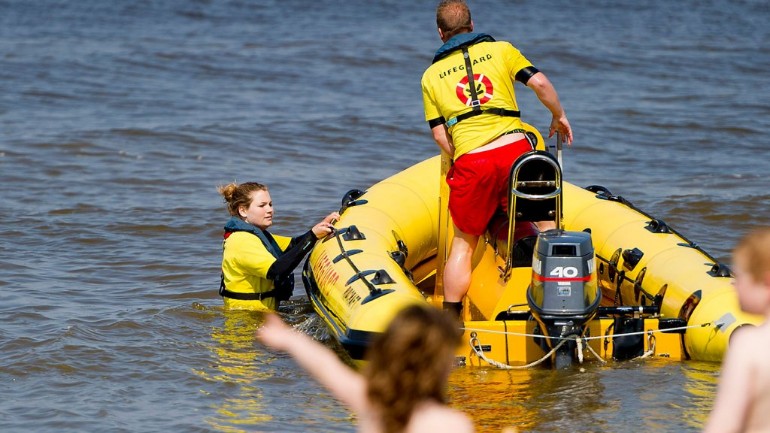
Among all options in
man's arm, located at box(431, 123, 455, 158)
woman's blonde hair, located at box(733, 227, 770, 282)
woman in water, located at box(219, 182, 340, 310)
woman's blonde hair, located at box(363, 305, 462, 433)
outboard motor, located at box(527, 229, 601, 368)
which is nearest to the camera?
woman's blonde hair, located at box(363, 305, 462, 433)

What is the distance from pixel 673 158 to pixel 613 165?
2.49ft

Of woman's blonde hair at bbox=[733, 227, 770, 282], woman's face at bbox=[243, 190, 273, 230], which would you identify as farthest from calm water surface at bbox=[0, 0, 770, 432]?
woman's blonde hair at bbox=[733, 227, 770, 282]

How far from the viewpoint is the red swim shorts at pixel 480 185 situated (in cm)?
559

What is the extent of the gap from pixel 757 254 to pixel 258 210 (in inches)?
159

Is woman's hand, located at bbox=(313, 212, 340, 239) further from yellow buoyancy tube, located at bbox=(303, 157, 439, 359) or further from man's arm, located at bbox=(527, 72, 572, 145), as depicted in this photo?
man's arm, located at bbox=(527, 72, 572, 145)

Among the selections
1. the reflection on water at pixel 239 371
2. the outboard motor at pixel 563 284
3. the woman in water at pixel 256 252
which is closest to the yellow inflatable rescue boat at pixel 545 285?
the outboard motor at pixel 563 284

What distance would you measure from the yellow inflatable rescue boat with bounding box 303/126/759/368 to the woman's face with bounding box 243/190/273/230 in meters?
0.33

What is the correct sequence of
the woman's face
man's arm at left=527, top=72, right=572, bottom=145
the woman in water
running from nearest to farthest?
1. man's arm at left=527, top=72, right=572, bottom=145
2. the woman in water
3. the woman's face

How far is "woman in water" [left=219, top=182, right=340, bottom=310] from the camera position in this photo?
248 inches

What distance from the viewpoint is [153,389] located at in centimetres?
561

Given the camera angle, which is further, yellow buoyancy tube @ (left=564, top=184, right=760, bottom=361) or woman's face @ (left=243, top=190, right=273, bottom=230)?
woman's face @ (left=243, top=190, right=273, bottom=230)

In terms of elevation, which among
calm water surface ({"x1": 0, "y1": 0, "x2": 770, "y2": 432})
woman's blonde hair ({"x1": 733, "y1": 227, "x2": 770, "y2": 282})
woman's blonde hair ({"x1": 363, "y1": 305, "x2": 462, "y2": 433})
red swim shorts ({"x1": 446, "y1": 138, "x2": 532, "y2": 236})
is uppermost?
woman's blonde hair ({"x1": 733, "y1": 227, "x2": 770, "y2": 282})

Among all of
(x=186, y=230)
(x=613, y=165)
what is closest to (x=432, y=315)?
(x=186, y=230)

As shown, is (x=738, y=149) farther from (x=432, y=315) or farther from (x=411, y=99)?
(x=432, y=315)
